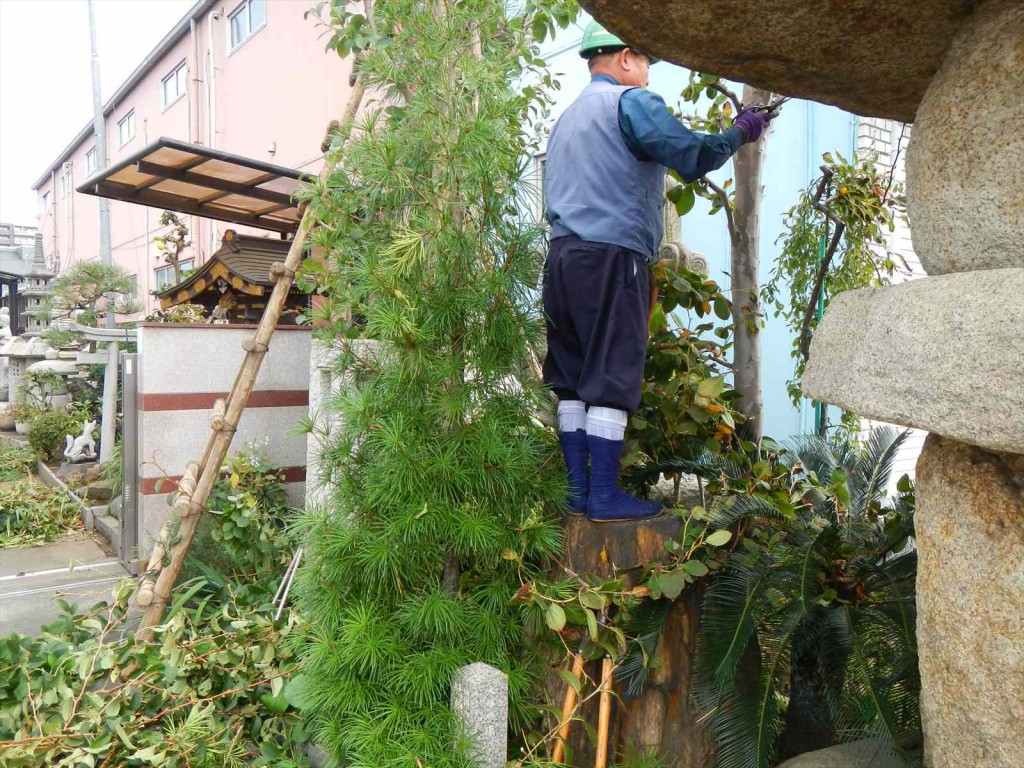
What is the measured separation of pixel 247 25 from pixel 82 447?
801 cm

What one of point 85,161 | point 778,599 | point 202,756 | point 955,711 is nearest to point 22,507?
point 202,756

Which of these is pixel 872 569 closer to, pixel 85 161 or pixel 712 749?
pixel 712 749

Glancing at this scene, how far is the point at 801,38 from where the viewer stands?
1.53 meters

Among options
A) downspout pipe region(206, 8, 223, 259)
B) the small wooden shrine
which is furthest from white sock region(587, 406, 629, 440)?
downspout pipe region(206, 8, 223, 259)

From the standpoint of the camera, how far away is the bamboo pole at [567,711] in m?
2.27

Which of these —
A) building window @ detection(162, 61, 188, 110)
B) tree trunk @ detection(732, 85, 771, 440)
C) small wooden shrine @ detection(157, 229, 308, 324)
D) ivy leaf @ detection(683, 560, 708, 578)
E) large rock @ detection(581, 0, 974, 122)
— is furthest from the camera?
building window @ detection(162, 61, 188, 110)

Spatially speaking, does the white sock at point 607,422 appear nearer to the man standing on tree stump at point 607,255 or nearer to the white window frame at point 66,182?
the man standing on tree stump at point 607,255

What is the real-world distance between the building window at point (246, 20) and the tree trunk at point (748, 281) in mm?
10877

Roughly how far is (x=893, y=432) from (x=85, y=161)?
87.9ft

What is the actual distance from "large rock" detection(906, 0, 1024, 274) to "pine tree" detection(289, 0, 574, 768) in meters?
1.31

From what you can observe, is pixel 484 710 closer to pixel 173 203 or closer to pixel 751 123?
pixel 751 123

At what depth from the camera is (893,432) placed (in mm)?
3137

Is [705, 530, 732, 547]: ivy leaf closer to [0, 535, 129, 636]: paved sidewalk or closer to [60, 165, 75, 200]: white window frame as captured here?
[0, 535, 129, 636]: paved sidewalk

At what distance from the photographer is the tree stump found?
7.93ft
